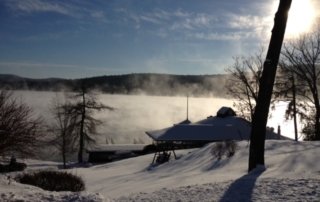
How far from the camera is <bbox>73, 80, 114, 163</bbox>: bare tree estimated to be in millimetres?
63500

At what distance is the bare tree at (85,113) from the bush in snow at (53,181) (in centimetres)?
4718

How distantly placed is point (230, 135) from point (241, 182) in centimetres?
3762

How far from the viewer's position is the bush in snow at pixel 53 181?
46.9 ft

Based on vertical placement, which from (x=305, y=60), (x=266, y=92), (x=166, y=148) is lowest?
(x=166, y=148)

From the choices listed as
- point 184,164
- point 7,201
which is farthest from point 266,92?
point 184,164

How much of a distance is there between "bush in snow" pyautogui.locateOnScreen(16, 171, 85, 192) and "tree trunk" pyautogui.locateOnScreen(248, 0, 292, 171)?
5.61 m

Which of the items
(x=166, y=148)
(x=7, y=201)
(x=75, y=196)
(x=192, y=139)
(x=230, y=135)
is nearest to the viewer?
(x=7, y=201)

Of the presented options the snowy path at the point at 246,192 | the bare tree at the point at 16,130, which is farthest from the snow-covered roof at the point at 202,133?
the snowy path at the point at 246,192

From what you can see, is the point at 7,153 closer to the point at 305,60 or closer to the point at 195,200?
the point at 195,200

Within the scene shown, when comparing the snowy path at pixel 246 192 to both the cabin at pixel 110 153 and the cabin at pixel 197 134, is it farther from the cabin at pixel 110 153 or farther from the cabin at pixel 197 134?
the cabin at pixel 110 153

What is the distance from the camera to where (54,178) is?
15227 millimetres

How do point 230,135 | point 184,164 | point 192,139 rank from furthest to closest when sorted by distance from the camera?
point 230,135 < point 192,139 < point 184,164

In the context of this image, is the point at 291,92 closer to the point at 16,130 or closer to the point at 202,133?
the point at 202,133

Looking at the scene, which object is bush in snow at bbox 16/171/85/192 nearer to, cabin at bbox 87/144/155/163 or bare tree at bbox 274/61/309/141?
bare tree at bbox 274/61/309/141
